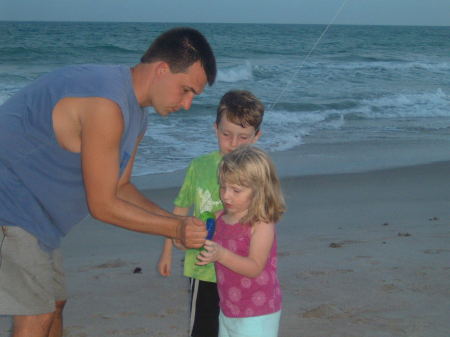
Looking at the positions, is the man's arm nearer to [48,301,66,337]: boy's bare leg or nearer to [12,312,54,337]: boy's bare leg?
[12,312,54,337]: boy's bare leg

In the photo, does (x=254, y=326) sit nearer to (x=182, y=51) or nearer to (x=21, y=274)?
(x=21, y=274)

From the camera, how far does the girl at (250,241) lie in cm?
262

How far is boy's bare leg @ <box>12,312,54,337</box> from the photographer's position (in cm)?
260

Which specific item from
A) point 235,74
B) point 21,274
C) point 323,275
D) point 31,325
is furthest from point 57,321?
point 235,74

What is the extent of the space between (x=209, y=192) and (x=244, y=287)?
22.3 inches

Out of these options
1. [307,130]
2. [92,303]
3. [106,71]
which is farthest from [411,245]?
[307,130]

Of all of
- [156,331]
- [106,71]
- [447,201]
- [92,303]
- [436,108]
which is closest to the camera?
[106,71]

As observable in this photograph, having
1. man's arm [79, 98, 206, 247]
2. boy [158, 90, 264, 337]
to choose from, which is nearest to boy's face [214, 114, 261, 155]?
boy [158, 90, 264, 337]

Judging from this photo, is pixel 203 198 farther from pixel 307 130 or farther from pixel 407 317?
pixel 307 130

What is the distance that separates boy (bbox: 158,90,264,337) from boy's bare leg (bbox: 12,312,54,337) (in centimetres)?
66

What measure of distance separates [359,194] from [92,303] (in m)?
3.81

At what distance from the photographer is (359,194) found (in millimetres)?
7348

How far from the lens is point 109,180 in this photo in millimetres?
2393

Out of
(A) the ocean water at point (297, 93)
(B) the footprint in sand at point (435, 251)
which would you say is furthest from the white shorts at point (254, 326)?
(A) the ocean water at point (297, 93)
